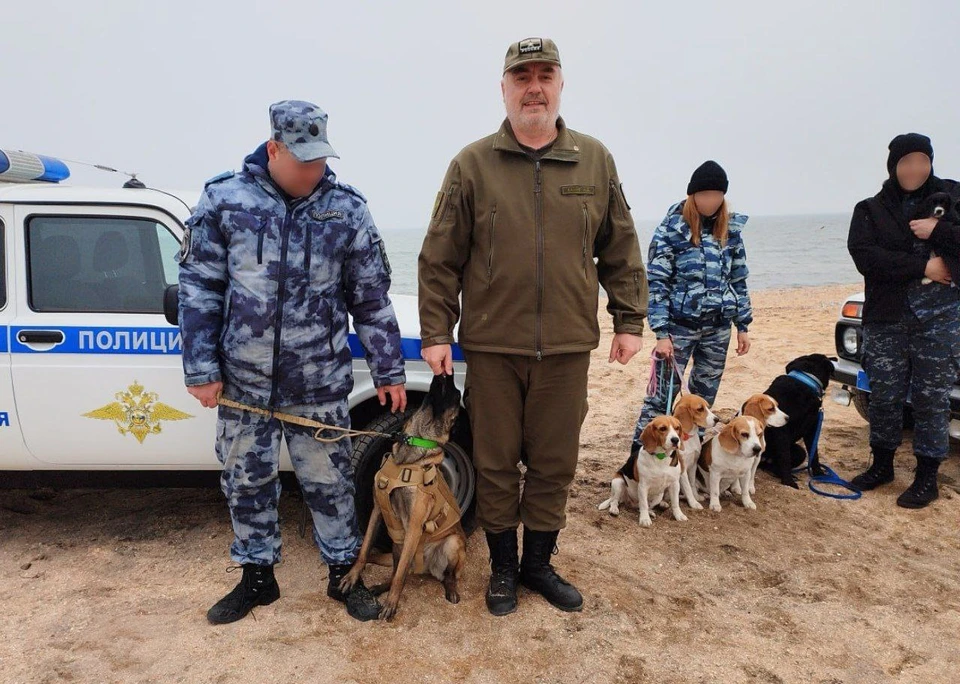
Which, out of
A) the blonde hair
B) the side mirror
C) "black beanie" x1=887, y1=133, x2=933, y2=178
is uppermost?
"black beanie" x1=887, y1=133, x2=933, y2=178

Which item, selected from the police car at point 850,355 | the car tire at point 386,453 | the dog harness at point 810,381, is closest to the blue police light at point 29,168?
the car tire at point 386,453

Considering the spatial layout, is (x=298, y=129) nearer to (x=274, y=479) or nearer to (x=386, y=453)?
(x=274, y=479)

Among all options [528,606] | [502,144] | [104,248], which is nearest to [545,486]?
[528,606]

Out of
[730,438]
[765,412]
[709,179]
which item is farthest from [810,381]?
[709,179]

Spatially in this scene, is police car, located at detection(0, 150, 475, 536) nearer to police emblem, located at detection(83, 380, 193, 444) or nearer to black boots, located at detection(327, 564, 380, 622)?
police emblem, located at detection(83, 380, 193, 444)

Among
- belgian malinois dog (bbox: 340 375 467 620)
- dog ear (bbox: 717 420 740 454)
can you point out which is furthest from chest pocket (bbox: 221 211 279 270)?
dog ear (bbox: 717 420 740 454)

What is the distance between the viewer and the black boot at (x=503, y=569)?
2.95m

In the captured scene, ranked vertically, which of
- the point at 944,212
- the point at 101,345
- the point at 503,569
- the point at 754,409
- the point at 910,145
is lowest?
the point at 503,569

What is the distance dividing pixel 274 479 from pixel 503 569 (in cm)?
107

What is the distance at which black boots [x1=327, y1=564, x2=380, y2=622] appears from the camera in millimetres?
2879

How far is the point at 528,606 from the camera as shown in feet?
9.79

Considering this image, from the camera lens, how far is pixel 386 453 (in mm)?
3383

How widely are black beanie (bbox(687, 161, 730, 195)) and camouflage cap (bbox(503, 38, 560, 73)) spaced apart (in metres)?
1.55

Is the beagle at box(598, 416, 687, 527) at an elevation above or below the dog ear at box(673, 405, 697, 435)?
below
